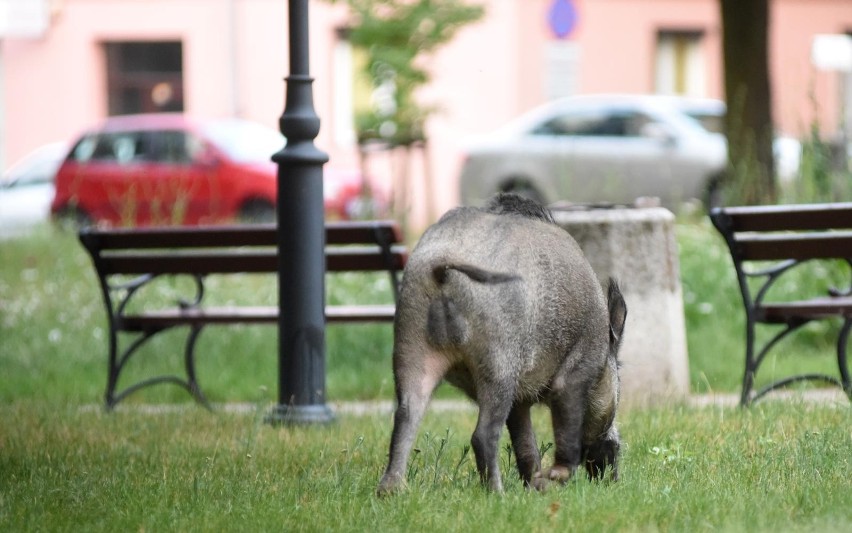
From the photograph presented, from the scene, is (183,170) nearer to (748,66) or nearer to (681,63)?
(748,66)

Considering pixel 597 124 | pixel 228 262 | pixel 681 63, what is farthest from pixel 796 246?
pixel 681 63

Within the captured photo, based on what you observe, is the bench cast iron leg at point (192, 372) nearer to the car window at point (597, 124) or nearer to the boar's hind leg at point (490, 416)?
the boar's hind leg at point (490, 416)

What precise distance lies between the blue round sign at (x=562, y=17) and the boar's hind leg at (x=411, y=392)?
14991 millimetres

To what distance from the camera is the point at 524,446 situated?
514cm

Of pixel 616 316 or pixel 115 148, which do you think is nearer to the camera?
pixel 616 316

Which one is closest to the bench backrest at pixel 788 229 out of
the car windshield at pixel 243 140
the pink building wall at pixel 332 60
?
the car windshield at pixel 243 140

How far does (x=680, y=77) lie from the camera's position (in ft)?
93.9

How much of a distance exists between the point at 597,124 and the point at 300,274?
14.6m

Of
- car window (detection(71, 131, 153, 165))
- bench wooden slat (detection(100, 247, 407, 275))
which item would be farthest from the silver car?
bench wooden slat (detection(100, 247, 407, 275))

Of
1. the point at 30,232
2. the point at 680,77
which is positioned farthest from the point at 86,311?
the point at 680,77

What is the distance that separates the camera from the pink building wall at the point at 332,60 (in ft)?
87.5

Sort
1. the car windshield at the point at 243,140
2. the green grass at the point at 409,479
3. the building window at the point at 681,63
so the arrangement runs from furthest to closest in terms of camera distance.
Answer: the building window at the point at 681,63, the car windshield at the point at 243,140, the green grass at the point at 409,479

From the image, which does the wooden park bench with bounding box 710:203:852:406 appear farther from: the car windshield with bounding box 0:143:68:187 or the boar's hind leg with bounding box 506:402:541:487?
the car windshield with bounding box 0:143:68:187

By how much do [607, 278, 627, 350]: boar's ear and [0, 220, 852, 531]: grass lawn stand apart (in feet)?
1.64
